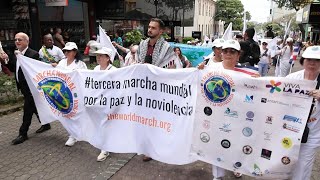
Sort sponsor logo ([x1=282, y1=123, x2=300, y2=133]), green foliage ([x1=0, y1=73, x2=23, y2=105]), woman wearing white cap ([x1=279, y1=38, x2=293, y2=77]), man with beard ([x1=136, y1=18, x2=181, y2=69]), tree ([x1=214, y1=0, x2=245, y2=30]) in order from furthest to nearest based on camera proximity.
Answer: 1. tree ([x1=214, y1=0, x2=245, y2=30])
2. woman wearing white cap ([x1=279, y1=38, x2=293, y2=77])
3. green foliage ([x1=0, y1=73, x2=23, y2=105])
4. man with beard ([x1=136, y1=18, x2=181, y2=69])
5. sponsor logo ([x1=282, y1=123, x2=300, y2=133])

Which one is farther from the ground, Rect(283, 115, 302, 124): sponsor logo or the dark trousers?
Rect(283, 115, 302, 124): sponsor logo

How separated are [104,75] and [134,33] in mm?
9713

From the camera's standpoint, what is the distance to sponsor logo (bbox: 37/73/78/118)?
15.1 feet

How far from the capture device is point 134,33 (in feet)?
44.7

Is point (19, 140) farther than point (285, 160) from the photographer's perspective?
Yes

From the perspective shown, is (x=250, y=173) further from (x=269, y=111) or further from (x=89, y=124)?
(x=89, y=124)

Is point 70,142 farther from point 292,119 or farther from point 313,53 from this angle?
point 313,53

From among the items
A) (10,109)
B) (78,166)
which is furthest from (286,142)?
(10,109)

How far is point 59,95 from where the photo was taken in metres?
4.70

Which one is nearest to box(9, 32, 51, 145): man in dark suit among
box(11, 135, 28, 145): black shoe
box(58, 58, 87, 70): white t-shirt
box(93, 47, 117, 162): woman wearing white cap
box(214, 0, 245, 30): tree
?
box(11, 135, 28, 145): black shoe

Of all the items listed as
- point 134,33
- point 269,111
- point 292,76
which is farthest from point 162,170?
point 134,33

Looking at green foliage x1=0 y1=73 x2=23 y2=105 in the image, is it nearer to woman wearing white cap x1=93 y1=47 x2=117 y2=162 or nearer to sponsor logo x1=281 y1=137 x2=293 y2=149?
woman wearing white cap x1=93 y1=47 x2=117 y2=162

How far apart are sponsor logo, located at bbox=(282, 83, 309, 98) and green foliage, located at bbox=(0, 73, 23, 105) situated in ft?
22.4

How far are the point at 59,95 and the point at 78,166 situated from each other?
1144 millimetres
